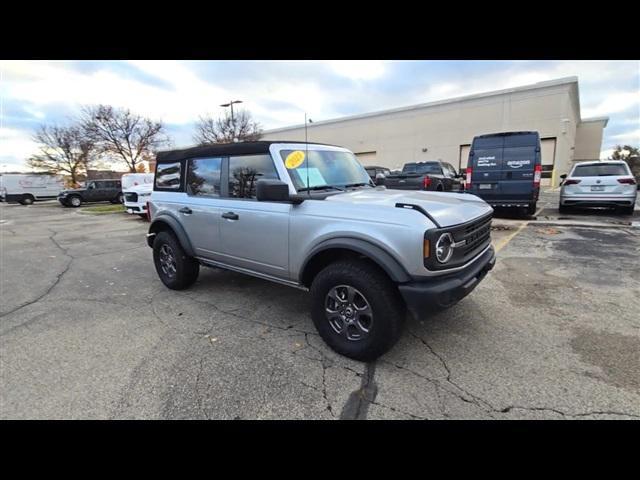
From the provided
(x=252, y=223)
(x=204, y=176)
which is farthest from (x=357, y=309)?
(x=204, y=176)

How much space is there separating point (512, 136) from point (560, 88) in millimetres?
18763

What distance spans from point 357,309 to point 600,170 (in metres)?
10.1

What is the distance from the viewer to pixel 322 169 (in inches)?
138

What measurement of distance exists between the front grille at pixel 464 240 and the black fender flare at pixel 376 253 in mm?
194

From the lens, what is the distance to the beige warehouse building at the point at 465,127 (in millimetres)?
22844

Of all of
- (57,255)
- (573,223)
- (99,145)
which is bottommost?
(57,255)

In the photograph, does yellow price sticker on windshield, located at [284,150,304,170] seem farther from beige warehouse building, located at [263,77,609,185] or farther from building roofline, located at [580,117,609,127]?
building roofline, located at [580,117,609,127]

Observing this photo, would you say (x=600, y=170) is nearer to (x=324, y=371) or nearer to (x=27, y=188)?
(x=324, y=371)

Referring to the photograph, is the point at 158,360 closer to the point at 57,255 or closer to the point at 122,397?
the point at 122,397

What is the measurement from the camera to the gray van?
8.59 metres
